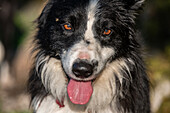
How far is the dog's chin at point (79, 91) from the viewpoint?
3623 millimetres

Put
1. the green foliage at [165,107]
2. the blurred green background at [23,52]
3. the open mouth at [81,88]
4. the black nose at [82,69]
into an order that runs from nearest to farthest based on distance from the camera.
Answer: the black nose at [82,69], the open mouth at [81,88], the green foliage at [165,107], the blurred green background at [23,52]

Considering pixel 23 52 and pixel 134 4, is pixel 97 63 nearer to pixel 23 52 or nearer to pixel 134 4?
pixel 134 4

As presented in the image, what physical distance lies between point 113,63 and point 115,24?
518 mm

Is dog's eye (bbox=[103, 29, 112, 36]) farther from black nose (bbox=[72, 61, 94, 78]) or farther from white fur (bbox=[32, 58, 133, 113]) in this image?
black nose (bbox=[72, 61, 94, 78])

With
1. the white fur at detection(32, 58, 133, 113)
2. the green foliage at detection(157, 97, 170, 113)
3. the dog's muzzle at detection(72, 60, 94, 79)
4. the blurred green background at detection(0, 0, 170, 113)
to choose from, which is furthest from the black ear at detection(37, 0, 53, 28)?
the green foliage at detection(157, 97, 170, 113)

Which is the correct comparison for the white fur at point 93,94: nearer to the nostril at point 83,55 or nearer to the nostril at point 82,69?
the nostril at point 82,69

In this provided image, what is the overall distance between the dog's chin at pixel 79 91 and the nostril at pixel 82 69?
0.40 feet

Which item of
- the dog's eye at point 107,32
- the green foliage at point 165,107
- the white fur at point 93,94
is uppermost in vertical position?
the dog's eye at point 107,32

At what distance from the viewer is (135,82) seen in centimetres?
395

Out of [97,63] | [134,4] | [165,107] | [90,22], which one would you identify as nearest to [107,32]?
[90,22]

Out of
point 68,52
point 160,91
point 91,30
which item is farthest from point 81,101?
point 160,91

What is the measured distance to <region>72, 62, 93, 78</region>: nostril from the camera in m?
3.40

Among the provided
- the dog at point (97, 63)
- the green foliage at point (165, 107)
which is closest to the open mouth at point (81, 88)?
the dog at point (97, 63)

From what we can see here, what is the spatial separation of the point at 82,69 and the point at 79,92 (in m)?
0.38
